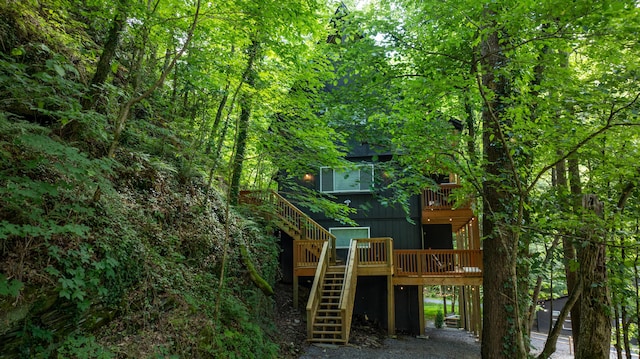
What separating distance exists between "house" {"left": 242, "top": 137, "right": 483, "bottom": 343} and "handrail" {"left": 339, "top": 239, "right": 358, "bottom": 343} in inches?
1.0

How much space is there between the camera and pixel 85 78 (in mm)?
5105

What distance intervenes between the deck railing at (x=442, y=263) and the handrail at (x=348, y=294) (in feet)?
5.06

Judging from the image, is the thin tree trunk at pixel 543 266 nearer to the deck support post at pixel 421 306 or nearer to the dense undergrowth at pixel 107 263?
the deck support post at pixel 421 306

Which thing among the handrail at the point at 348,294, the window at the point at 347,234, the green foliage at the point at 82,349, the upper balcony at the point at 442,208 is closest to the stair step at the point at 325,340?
the handrail at the point at 348,294

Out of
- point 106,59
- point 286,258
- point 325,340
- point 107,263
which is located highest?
point 106,59

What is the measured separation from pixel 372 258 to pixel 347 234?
8.15 ft

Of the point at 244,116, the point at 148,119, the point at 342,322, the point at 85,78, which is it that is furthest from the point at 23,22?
the point at 342,322

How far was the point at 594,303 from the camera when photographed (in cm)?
379

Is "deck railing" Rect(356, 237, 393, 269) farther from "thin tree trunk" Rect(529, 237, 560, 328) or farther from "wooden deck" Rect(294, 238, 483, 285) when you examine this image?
"thin tree trunk" Rect(529, 237, 560, 328)

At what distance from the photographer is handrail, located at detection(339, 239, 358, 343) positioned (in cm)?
821

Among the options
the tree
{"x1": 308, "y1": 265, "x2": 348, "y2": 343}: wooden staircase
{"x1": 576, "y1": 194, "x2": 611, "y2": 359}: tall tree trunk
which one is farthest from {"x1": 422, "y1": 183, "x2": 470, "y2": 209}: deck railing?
{"x1": 576, "y1": 194, "x2": 611, "y2": 359}: tall tree trunk

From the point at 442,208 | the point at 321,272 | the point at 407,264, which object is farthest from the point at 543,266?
the point at 442,208

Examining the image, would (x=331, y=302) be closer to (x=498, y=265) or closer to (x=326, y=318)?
(x=326, y=318)

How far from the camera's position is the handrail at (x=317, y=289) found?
26.8ft
